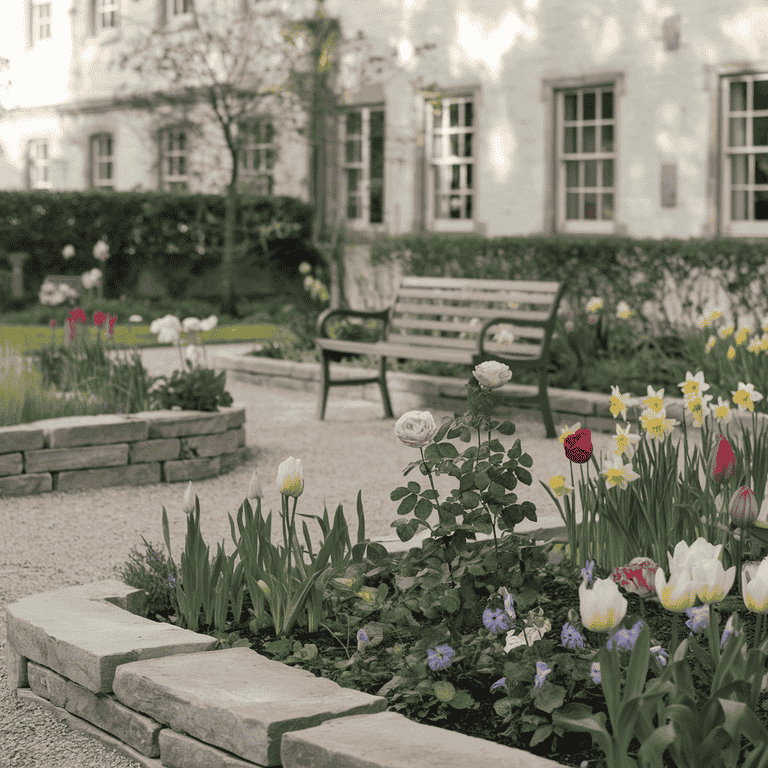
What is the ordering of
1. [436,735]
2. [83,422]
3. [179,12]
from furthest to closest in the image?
1. [179,12]
2. [83,422]
3. [436,735]

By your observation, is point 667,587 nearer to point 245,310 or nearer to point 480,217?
point 480,217

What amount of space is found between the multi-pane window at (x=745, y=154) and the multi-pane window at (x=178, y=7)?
10.4 metres

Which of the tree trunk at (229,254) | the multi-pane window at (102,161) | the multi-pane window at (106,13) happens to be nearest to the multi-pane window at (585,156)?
the tree trunk at (229,254)

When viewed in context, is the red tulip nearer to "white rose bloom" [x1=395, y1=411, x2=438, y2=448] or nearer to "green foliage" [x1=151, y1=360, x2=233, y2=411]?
"white rose bloom" [x1=395, y1=411, x2=438, y2=448]

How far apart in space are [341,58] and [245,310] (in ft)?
11.8

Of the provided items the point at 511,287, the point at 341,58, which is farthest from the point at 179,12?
the point at 511,287

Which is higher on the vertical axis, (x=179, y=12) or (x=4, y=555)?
(x=179, y=12)

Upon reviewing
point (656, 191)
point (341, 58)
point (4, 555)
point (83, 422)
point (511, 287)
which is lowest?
point (4, 555)

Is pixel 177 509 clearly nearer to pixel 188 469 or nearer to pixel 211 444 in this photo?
pixel 188 469

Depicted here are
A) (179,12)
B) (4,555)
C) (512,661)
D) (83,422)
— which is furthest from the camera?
(179,12)

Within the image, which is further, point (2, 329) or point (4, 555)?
point (2, 329)

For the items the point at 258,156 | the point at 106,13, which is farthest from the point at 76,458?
the point at 106,13

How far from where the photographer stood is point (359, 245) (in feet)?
54.7

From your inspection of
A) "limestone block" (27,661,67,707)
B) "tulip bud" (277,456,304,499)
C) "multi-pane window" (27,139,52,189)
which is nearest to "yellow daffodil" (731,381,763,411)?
"tulip bud" (277,456,304,499)
